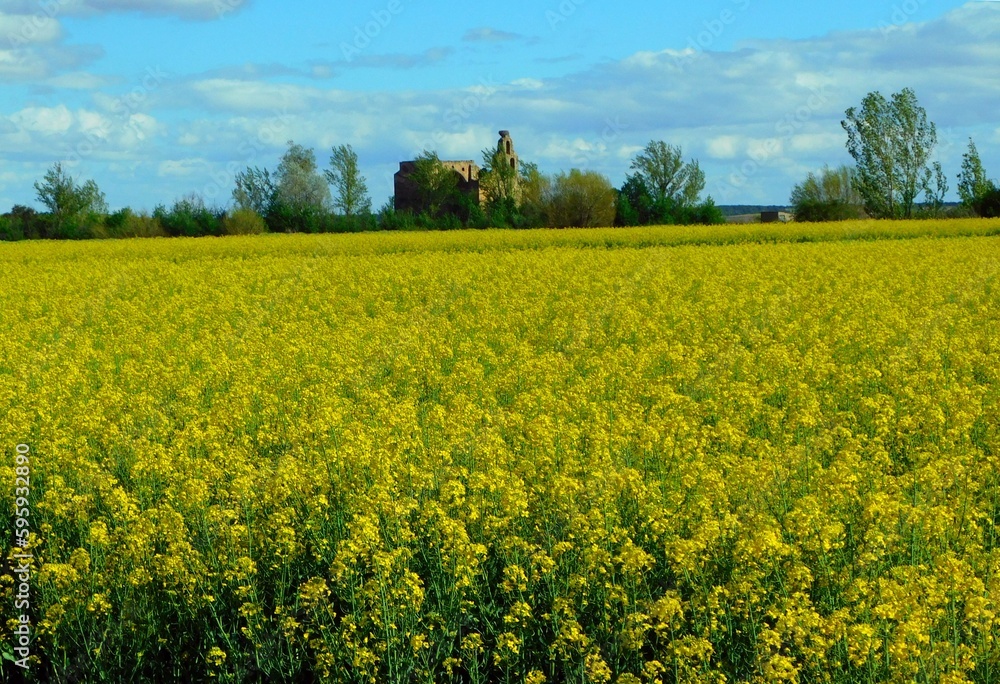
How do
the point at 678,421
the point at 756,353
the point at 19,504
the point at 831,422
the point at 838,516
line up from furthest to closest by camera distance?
1. the point at 756,353
2. the point at 831,422
3. the point at 678,421
4. the point at 19,504
5. the point at 838,516

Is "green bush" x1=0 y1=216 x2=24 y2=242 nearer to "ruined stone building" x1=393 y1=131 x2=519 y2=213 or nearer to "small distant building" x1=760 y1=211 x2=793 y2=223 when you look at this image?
"ruined stone building" x1=393 y1=131 x2=519 y2=213

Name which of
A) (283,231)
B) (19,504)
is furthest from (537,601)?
(283,231)

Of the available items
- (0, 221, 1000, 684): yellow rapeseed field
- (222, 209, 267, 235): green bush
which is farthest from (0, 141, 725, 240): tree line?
(0, 221, 1000, 684): yellow rapeseed field

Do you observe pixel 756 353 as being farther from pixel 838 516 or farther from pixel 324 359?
pixel 838 516

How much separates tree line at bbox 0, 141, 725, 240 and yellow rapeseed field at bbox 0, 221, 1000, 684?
148 feet

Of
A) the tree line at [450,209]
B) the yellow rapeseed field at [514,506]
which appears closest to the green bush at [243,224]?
the tree line at [450,209]

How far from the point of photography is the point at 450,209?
8112 centimetres

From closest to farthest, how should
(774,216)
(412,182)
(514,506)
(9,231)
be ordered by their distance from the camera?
1. (514,506)
2. (774,216)
3. (9,231)
4. (412,182)

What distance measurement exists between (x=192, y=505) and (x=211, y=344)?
25.8 feet

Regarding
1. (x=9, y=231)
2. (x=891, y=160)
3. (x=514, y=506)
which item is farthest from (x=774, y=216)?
(x=514, y=506)

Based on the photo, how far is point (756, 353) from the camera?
11.8 m

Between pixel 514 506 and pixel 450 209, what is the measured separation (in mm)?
76163

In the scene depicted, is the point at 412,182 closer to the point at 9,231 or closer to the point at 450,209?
the point at 450,209

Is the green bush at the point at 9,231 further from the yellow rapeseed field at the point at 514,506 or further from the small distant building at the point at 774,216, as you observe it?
the yellow rapeseed field at the point at 514,506
